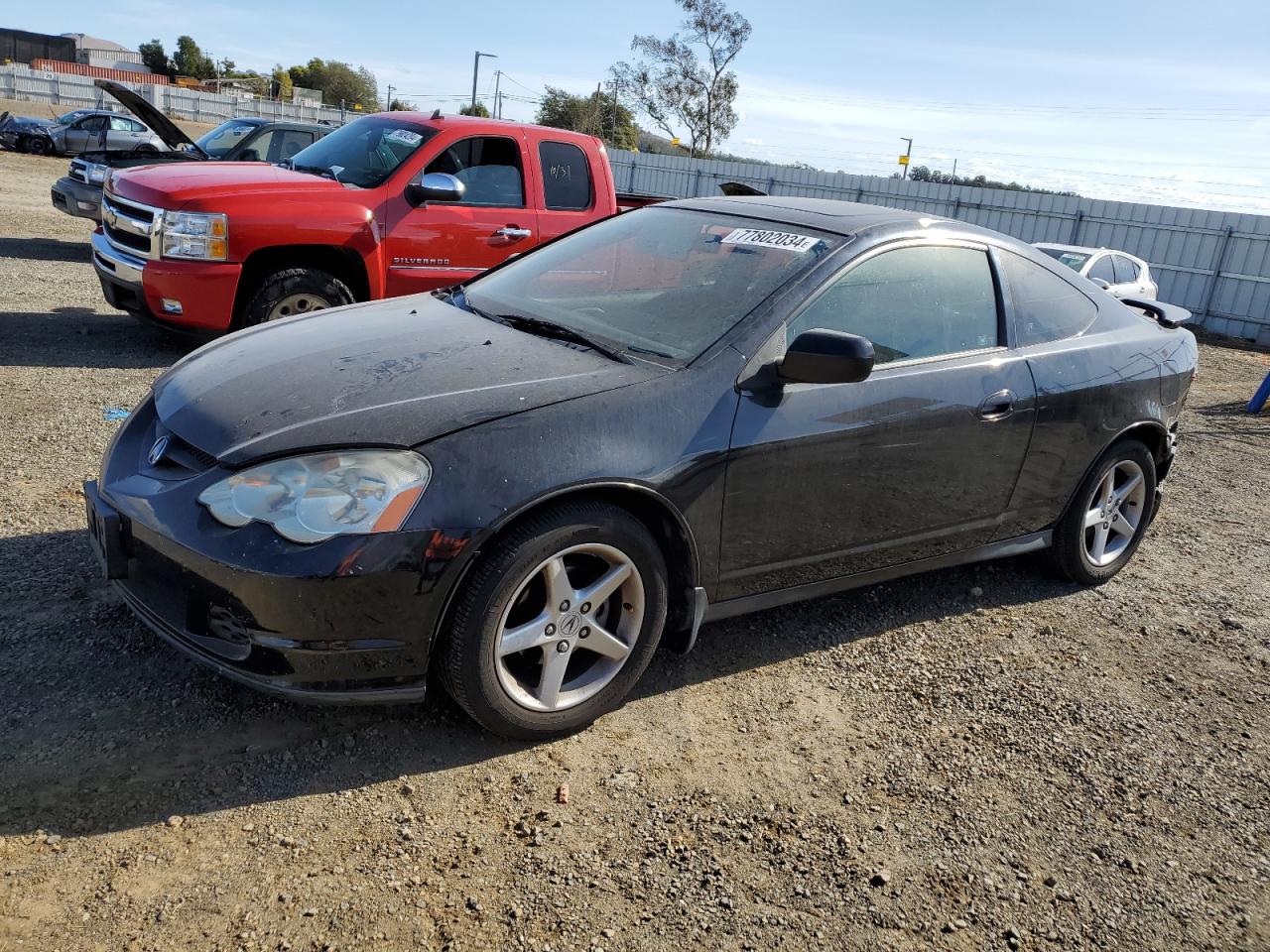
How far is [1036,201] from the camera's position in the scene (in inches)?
811

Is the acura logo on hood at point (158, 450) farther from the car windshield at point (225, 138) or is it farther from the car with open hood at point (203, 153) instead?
the car windshield at point (225, 138)

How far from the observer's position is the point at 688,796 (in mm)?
2857

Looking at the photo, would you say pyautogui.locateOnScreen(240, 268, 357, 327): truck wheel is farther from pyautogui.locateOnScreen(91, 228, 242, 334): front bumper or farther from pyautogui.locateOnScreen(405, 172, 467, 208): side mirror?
pyautogui.locateOnScreen(405, 172, 467, 208): side mirror

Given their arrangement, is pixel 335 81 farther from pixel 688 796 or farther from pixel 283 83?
pixel 688 796

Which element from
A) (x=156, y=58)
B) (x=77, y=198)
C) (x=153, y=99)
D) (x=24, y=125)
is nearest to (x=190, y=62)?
(x=156, y=58)

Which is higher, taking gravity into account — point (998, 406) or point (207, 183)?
point (207, 183)

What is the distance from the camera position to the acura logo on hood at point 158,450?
294 cm

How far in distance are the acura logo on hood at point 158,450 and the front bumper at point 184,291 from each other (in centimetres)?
375

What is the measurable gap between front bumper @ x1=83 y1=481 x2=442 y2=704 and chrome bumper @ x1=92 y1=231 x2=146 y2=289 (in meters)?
4.35

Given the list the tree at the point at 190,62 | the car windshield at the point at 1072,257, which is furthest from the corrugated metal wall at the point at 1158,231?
the tree at the point at 190,62

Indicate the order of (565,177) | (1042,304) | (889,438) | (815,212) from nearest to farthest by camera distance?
(889,438), (815,212), (1042,304), (565,177)

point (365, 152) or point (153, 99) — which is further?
point (153, 99)

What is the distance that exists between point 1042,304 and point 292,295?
15.4 feet

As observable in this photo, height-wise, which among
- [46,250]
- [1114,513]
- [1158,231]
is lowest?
[46,250]
